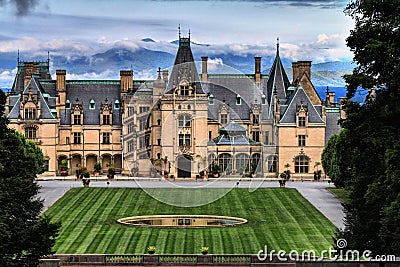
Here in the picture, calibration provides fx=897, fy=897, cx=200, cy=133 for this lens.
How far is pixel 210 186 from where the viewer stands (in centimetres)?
7700

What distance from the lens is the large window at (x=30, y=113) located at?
8875 centimetres

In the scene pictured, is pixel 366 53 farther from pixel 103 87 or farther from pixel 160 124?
pixel 103 87

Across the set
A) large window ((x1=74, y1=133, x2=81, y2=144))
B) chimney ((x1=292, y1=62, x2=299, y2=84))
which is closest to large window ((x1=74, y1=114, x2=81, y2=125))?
large window ((x1=74, y1=133, x2=81, y2=144))

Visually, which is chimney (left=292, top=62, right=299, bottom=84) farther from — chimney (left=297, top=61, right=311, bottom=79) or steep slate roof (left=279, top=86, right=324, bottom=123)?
steep slate roof (left=279, top=86, right=324, bottom=123)

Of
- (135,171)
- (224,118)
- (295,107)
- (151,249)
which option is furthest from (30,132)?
(151,249)

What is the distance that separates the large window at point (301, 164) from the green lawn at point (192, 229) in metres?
14.5

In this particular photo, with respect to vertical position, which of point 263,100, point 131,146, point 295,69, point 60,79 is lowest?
point 131,146

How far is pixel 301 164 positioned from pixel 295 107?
18.3 ft

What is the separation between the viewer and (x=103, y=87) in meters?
93.2

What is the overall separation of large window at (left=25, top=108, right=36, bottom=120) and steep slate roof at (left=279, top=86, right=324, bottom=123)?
79.8 feet

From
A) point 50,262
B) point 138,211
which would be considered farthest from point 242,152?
point 50,262

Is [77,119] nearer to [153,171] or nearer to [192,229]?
[153,171]

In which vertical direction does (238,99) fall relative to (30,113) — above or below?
above

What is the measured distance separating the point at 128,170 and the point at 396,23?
5893 centimetres
